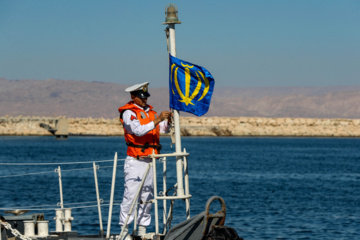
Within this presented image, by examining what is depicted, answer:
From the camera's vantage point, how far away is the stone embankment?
162875mm

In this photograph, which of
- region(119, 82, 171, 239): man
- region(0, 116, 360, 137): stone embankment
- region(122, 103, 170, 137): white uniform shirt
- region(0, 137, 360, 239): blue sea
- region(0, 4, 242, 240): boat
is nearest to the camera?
region(0, 4, 242, 240): boat

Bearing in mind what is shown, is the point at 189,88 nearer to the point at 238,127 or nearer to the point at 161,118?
the point at 161,118

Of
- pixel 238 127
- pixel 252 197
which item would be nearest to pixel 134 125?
pixel 252 197

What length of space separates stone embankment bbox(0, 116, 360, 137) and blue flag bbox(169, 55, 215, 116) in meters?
149

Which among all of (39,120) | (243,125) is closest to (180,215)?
(39,120)

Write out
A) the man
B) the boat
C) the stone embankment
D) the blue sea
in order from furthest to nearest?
1. the stone embankment
2. the blue sea
3. the man
4. the boat

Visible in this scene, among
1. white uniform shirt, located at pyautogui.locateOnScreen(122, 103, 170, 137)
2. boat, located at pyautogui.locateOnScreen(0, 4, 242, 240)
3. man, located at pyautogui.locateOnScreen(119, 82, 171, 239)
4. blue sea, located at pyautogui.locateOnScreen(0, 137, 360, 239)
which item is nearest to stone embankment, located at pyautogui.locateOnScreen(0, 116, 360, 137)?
blue sea, located at pyautogui.locateOnScreen(0, 137, 360, 239)

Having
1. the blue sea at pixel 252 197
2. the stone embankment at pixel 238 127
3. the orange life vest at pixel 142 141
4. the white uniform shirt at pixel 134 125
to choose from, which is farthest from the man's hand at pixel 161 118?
the stone embankment at pixel 238 127

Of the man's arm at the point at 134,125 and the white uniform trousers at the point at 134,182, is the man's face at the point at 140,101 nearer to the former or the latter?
the man's arm at the point at 134,125

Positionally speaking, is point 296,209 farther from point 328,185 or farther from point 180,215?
point 328,185

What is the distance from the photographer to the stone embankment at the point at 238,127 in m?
163

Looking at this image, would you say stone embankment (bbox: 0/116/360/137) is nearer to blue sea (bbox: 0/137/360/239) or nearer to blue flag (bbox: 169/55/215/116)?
blue sea (bbox: 0/137/360/239)

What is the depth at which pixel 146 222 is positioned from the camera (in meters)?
11.1

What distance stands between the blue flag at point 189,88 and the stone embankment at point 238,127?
489ft
